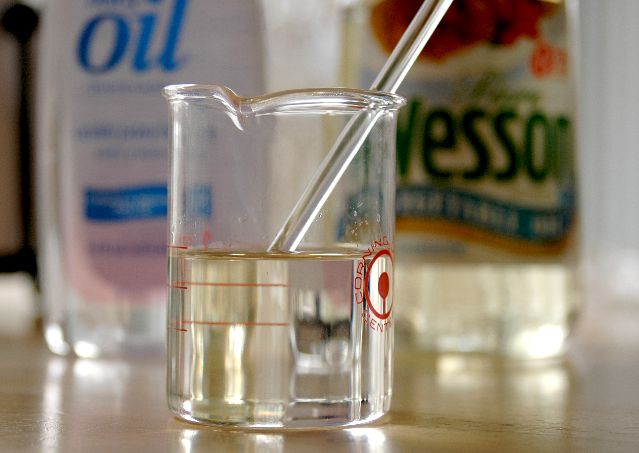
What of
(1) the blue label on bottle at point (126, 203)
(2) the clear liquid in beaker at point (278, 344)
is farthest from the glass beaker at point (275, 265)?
(1) the blue label on bottle at point (126, 203)

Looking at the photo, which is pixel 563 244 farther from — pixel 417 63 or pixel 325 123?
pixel 325 123

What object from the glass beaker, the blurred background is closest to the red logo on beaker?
the glass beaker

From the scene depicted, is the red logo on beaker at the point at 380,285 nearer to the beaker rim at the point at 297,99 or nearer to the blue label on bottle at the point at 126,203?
the beaker rim at the point at 297,99

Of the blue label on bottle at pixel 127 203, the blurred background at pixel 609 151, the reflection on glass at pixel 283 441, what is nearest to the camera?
the reflection on glass at pixel 283 441

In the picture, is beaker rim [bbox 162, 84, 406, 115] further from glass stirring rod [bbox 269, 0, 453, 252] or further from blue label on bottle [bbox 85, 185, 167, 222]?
blue label on bottle [bbox 85, 185, 167, 222]

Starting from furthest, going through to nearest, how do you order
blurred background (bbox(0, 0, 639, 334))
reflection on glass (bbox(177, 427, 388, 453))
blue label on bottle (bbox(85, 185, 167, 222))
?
blurred background (bbox(0, 0, 639, 334)) < blue label on bottle (bbox(85, 185, 167, 222)) < reflection on glass (bbox(177, 427, 388, 453))

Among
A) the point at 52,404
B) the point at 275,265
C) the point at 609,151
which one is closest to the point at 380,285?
the point at 275,265

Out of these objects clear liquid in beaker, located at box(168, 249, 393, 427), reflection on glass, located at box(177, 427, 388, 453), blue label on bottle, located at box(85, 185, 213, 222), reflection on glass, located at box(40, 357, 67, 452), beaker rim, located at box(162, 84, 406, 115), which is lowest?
reflection on glass, located at box(40, 357, 67, 452)

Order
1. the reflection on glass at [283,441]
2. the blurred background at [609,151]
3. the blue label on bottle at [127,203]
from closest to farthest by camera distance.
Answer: the reflection on glass at [283,441] < the blue label on bottle at [127,203] < the blurred background at [609,151]
